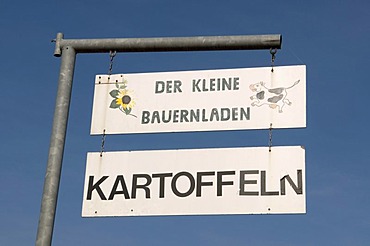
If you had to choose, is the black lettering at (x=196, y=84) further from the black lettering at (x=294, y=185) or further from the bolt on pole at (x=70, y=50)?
the black lettering at (x=294, y=185)

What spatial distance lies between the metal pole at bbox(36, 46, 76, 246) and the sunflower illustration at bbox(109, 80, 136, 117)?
0.44 metres

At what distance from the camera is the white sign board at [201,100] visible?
6633mm

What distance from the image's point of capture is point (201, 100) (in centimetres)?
687

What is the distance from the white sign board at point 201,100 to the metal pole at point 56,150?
29 centimetres

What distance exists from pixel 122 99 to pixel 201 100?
0.78m

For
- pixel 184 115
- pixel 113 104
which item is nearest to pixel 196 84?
pixel 184 115

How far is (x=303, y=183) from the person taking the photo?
627 centimetres

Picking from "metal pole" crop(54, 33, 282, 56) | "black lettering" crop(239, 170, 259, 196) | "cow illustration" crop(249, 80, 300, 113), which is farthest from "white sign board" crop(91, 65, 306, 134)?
"black lettering" crop(239, 170, 259, 196)

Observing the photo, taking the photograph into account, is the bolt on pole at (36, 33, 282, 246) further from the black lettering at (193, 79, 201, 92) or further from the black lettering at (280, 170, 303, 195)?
the black lettering at (280, 170, 303, 195)

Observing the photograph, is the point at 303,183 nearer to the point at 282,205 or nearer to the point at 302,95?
the point at 282,205

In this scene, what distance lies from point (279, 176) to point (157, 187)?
1.09 meters

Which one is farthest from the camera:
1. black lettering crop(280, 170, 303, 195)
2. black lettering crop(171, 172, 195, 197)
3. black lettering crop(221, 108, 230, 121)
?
black lettering crop(221, 108, 230, 121)

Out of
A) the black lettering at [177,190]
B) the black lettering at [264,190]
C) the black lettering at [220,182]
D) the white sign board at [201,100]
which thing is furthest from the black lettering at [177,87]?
the black lettering at [264,190]

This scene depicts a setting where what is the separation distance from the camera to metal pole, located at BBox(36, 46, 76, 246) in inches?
254
